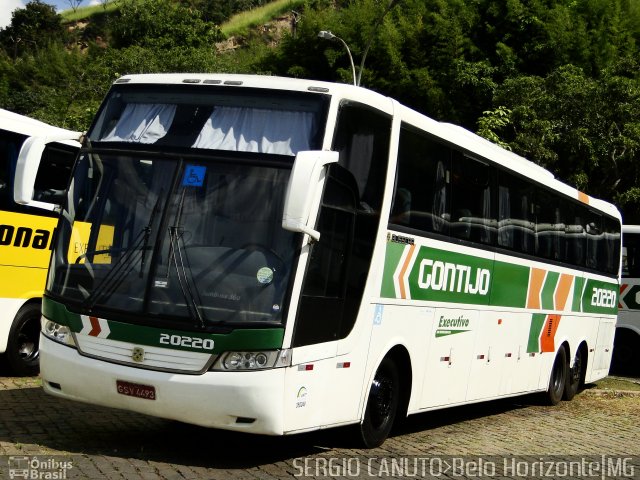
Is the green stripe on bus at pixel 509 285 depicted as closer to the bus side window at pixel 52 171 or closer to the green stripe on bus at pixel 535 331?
the green stripe on bus at pixel 535 331

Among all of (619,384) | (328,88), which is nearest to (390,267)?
(328,88)

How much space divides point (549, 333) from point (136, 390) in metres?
8.38

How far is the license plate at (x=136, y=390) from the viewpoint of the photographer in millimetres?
7582

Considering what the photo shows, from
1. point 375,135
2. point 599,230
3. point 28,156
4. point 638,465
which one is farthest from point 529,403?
point 28,156

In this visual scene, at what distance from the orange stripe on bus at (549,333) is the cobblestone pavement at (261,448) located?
6.05ft

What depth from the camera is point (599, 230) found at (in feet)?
56.0

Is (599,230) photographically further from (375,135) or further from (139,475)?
(139,475)

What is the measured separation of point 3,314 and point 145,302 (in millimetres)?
4814

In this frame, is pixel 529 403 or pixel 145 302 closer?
pixel 145 302

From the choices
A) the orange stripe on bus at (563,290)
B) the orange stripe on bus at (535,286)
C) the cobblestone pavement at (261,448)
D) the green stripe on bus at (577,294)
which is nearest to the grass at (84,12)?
the green stripe on bus at (577,294)

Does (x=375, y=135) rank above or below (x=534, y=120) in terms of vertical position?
below

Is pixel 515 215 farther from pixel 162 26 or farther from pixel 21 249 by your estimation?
pixel 162 26

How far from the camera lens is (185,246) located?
25.3 ft

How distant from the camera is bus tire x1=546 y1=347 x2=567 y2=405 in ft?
49.6
